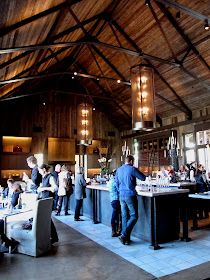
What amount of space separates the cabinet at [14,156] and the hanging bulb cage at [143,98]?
9238 millimetres

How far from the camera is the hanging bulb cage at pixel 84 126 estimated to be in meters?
8.27

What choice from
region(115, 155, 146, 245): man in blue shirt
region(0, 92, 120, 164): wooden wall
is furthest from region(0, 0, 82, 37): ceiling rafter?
region(0, 92, 120, 164): wooden wall

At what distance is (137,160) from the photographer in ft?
49.0

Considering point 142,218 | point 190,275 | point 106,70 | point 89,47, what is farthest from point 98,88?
point 190,275

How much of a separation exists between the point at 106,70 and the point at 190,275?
10.9 meters

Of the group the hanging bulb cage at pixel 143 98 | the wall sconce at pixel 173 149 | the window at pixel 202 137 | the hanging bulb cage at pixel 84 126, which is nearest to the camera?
the hanging bulb cage at pixel 143 98

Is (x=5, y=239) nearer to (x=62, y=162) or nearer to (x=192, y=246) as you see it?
(x=192, y=246)

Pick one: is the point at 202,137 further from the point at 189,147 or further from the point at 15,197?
the point at 15,197

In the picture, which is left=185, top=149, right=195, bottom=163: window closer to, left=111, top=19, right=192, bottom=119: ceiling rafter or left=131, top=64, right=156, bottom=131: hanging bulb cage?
left=111, top=19, right=192, bottom=119: ceiling rafter

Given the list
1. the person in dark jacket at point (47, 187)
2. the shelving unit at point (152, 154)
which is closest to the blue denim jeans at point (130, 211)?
the person in dark jacket at point (47, 187)

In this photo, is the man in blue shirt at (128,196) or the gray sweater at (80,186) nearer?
the man in blue shirt at (128,196)

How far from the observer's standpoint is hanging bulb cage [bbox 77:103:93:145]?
8266 millimetres

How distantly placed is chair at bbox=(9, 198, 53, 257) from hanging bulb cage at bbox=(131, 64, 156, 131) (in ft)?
8.20

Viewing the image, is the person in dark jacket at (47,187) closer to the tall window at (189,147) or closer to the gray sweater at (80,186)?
the gray sweater at (80,186)
